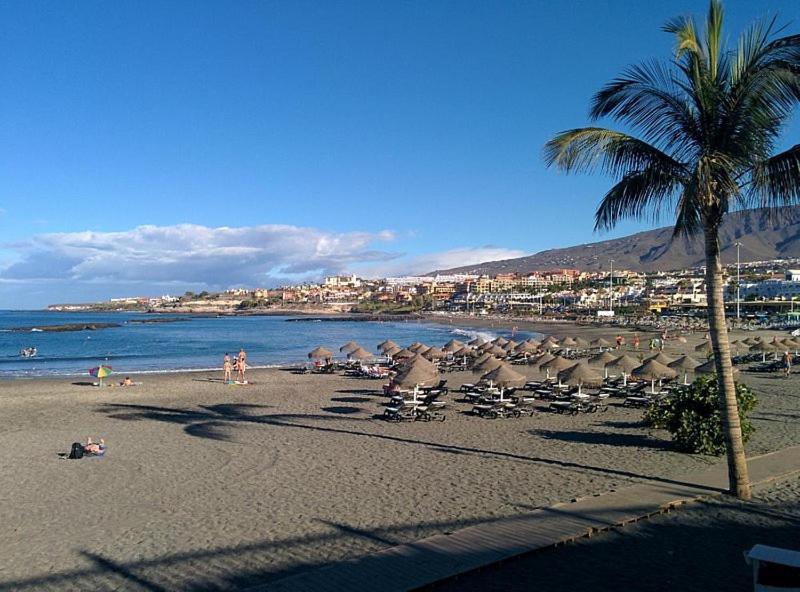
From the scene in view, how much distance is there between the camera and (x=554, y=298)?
15612cm

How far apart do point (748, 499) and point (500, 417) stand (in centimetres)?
901

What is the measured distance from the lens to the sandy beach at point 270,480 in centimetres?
699

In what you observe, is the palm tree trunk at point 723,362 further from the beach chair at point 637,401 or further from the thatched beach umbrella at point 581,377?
the beach chair at point 637,401

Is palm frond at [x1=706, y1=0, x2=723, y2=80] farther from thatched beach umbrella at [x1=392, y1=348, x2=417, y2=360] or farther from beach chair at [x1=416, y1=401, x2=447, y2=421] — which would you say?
thatched beach umbrella at [x1=392, y1=348, x2=417, y2=360]

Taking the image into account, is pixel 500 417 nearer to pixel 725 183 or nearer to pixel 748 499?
pixel 748 499

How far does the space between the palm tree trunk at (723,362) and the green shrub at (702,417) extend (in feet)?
9.81

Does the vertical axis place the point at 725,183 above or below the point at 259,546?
above

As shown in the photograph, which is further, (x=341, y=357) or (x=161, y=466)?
(x=341, y=357)

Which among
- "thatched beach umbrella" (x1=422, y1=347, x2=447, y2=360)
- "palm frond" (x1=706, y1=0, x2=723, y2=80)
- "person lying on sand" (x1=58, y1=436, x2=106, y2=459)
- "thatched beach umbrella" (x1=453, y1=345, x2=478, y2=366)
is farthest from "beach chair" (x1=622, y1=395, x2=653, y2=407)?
"thatched beach umbrella" (x1=453, y1=345, x2=478, y2=366)

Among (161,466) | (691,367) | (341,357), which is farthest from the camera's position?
(341,357)

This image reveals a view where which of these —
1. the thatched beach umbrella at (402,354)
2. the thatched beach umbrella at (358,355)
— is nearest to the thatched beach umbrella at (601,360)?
the thatched beach umbrella at (402,354)

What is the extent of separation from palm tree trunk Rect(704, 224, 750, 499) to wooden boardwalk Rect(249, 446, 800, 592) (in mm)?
457

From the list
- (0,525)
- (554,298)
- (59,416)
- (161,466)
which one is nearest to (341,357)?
(59,416)

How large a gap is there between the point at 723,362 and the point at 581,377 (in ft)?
33.5
